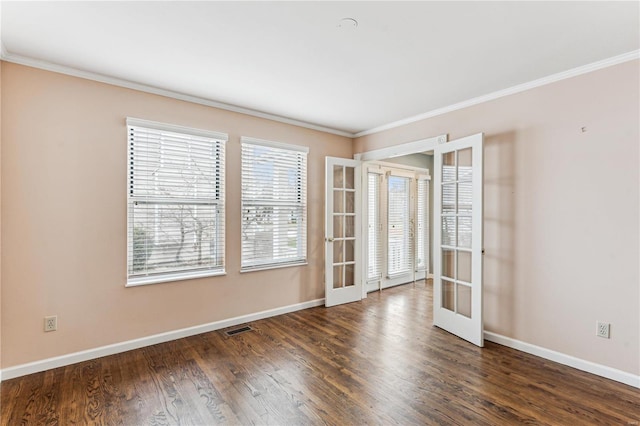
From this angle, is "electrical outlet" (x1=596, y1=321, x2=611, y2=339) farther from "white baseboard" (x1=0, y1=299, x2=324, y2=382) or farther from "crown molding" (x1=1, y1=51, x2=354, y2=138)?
"crown molding" (x1=1, y1=51, x2=354, y2=138)

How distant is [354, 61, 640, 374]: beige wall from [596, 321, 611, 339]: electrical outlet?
1.2 inches

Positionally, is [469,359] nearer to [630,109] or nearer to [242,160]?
[630,109]

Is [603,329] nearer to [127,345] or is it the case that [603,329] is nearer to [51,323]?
[127,345]

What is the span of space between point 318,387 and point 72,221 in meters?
2.55

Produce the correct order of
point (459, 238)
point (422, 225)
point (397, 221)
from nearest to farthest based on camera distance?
point (459, 238), point (397, 221), point (422, 225)

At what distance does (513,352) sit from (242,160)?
11.6 ft

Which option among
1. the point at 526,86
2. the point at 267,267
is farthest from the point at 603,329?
the point at 267,267

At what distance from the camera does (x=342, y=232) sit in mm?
4570

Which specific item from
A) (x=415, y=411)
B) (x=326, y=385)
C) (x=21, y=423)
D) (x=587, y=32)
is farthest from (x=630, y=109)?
(x=21, y=423)

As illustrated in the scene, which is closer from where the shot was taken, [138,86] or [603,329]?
[603,329]

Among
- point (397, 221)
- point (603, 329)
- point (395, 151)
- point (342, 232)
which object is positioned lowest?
point (603, 329)

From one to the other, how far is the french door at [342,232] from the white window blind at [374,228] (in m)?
0.65

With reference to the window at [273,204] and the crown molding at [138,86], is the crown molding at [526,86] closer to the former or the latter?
the crown molding at [138,86]

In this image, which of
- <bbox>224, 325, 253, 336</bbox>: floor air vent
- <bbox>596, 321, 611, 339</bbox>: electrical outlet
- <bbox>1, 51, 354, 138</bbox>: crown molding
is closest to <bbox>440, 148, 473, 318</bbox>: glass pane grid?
<bbox>596, 321, 611, 339</bbox>: electrical outlet
